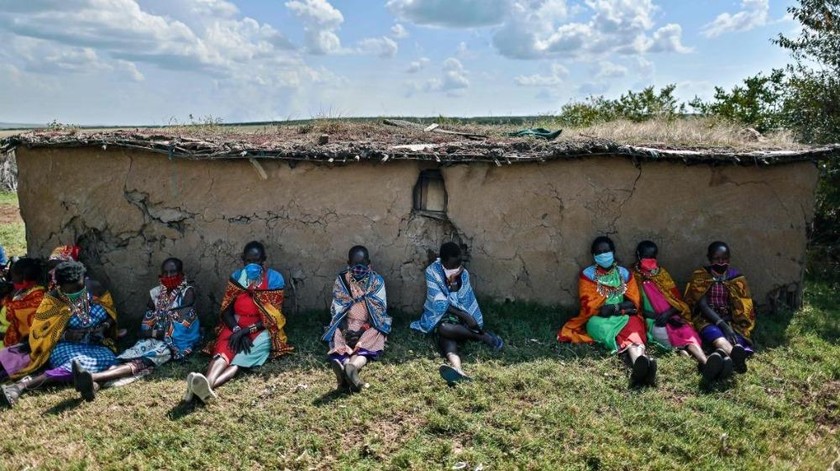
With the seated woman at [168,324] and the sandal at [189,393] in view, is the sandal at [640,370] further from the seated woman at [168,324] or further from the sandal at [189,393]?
the seated woman at [168,324]

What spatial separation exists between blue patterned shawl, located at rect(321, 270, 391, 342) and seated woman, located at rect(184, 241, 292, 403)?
0.50 metres

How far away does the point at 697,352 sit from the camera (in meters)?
5.32

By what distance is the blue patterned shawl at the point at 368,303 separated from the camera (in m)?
5.80

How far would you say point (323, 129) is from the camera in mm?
8469

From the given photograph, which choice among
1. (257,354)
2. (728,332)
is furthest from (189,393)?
(728,332)

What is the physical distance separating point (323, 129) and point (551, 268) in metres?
3.87

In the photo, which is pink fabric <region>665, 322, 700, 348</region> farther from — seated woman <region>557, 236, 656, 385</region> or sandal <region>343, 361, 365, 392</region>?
sandal <region>343, 361, 365, 392</region>

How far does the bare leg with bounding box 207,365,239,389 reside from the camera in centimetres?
505

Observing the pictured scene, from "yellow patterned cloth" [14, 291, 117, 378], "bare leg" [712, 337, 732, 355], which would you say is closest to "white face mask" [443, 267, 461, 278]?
"bare leg" [712, 337, 732, 355]

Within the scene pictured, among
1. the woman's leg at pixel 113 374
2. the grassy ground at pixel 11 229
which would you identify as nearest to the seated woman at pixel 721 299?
the woman's leg at pixel 113 374

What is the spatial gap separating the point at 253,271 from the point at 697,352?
410 centimetres

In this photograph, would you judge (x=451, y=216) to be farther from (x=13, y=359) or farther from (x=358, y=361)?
(x=13, y=359)

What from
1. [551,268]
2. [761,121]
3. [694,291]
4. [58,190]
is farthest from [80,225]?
[761,121]

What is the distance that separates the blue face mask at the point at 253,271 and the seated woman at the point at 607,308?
295 centimetres
